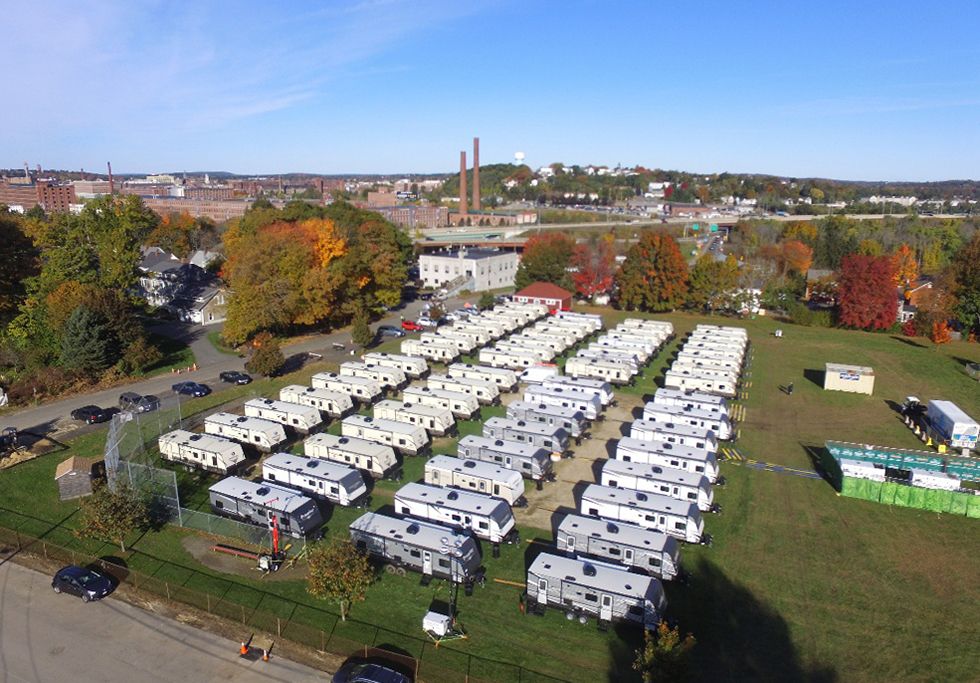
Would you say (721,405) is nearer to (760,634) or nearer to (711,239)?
(760,634)

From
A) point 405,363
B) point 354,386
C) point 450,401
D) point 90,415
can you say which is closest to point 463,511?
point 450,401

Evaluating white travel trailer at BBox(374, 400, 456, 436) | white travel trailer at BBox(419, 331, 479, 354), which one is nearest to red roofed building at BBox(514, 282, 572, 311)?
white travel trailer at BBox(419, 331, 479, 354)

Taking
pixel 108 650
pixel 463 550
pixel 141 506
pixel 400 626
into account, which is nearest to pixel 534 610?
pixel 463 550

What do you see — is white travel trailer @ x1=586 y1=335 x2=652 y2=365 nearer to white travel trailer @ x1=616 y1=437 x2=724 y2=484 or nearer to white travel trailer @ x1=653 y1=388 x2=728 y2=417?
white travel trailer @ x1=653 y1=388 x2=728 y2=417

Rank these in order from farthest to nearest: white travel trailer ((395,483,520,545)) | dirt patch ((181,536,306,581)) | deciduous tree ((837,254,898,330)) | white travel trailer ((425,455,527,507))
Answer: deciduous tree ((837,254,898,330)), white travel trailer ((425,455,527,507)), white travel trailer ((395,483,520,545)), dirt patch ((181,536,306,581))

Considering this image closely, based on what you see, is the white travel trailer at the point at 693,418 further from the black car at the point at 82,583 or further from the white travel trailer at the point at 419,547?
the black car at the point at 82,583

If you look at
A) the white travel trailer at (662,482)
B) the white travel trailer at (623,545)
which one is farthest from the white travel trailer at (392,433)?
the white travel trailer at (623,545)
